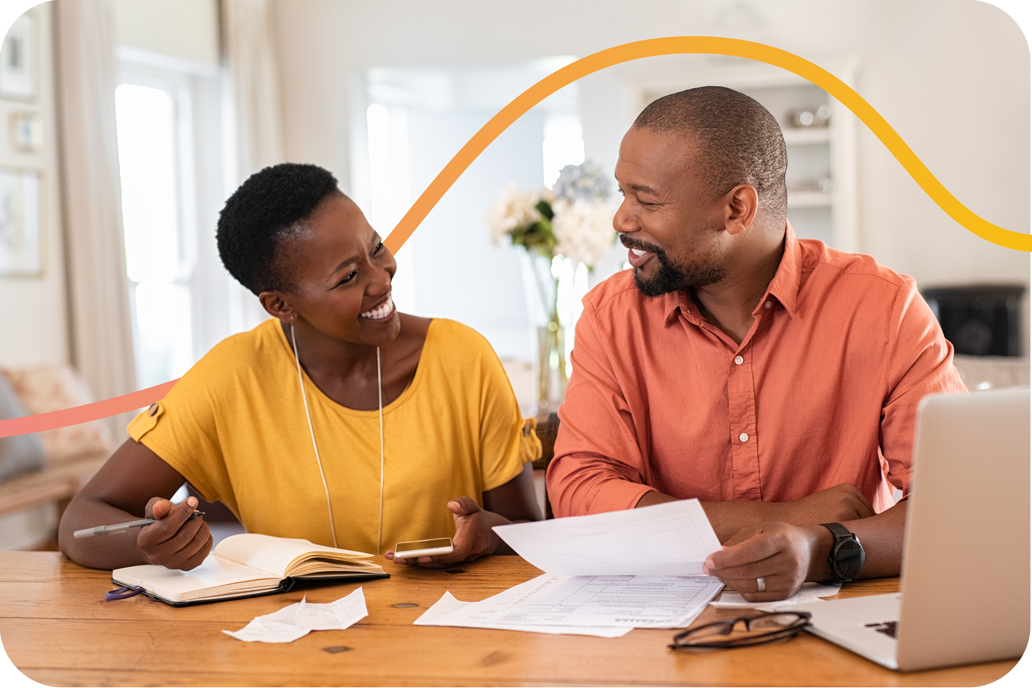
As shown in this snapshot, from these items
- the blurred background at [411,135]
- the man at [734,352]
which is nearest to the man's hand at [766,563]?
the man at [734,352]

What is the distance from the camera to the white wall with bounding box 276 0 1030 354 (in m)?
5.64

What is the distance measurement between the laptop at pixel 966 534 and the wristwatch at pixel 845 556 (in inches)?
10.0

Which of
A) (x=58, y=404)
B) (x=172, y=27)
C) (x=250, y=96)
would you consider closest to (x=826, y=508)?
(x=58, y=404)

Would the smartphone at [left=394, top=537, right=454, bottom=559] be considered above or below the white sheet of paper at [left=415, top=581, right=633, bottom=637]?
above

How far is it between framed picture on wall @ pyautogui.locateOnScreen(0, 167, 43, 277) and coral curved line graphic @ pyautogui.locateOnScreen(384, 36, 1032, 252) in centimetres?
207

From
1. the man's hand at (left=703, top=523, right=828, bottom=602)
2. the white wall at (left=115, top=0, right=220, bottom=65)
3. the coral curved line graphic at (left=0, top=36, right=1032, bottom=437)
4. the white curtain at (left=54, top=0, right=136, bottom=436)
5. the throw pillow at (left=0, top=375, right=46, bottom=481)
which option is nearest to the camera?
the man's hand at (left=703, top=523, right=828, bottom=602)

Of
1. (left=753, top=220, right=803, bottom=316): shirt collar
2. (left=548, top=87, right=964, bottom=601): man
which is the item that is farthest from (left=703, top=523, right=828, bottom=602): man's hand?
(left=753, top=220, right=803, bottom=316): shirt collar

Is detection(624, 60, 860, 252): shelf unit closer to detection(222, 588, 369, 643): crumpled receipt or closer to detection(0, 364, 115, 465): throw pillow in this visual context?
detection(0, 364, 115, 465): throw pillow

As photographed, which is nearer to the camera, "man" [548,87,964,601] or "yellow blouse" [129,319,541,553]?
"man" [548,87,964,601]

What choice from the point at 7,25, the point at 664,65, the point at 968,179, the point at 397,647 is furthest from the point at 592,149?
the point at 397,647

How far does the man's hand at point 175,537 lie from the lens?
4.20ft

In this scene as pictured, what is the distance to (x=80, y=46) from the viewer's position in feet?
15.0

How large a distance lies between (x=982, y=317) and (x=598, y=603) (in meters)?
4.94

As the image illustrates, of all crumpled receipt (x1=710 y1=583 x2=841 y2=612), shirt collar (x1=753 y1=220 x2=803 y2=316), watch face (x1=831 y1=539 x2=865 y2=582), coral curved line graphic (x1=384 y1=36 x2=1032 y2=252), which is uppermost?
coral curved line graphic (x1=384 y1=36 x2=1032 y2=252)
